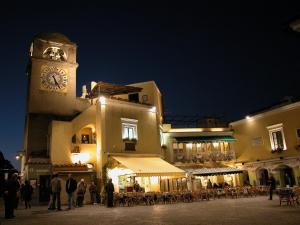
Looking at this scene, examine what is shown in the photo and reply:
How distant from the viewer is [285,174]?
90.8ft

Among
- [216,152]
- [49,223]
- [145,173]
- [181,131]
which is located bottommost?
[49,223]

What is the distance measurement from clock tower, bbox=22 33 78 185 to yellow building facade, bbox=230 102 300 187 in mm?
17362

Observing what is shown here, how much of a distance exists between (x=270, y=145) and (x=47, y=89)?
22.0 meters

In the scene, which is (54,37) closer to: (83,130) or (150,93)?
(83,130)

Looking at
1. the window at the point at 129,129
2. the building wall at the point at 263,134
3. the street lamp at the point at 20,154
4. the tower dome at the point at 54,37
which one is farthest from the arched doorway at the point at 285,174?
the tower dome at the point at 54,37

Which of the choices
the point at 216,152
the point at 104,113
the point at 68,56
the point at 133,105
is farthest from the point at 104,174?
the point at 68,56

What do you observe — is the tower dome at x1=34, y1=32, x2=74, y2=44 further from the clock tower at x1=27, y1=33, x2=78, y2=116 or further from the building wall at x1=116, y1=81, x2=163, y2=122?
the building wall at x1=116, y1=81, x2=163, y2=122

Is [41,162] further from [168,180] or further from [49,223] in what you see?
[49,223]

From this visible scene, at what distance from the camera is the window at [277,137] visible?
27.8m

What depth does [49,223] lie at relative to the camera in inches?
411

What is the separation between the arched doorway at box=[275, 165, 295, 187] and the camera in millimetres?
27341

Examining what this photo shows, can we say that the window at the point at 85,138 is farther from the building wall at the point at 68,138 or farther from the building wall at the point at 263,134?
the building wall at the point at 263,134

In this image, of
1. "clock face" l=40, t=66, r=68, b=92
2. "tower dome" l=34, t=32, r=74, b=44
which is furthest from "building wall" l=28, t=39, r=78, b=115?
"tower dome" l=34, t=32, r=74, b=44

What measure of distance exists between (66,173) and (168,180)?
8536 millimetres
